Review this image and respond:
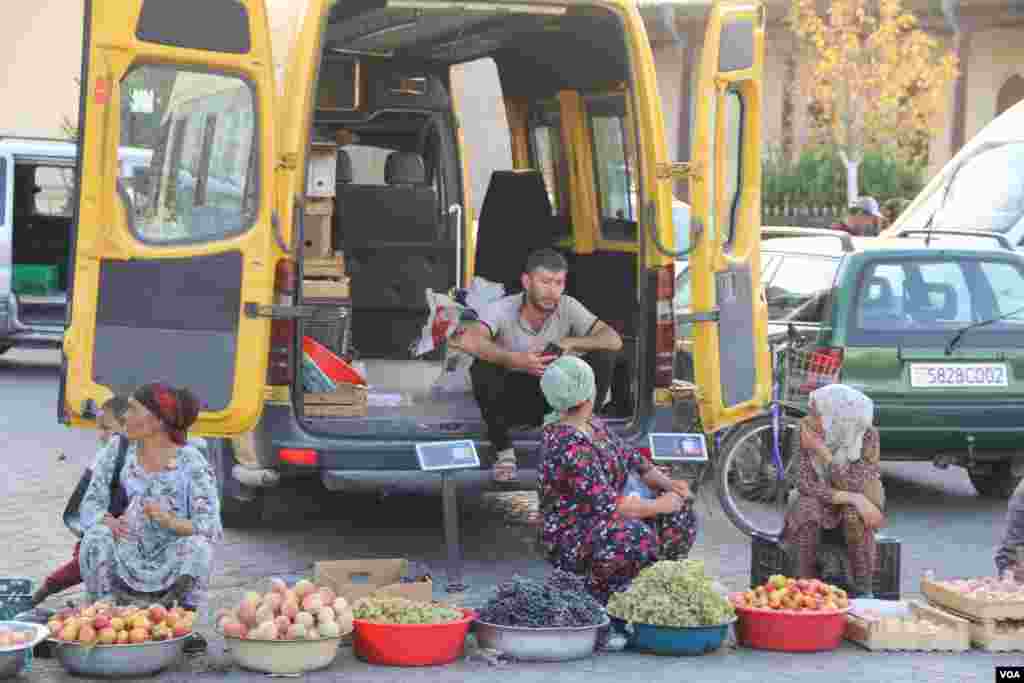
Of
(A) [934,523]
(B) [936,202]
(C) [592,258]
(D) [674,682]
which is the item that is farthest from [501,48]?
(B) [936,202]

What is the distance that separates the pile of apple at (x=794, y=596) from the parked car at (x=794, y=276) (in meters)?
3.22

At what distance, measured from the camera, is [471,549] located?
10.1m

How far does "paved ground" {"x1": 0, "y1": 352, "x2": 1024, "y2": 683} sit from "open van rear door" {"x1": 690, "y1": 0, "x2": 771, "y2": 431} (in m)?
0.98

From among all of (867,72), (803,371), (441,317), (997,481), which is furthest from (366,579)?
(867,72)

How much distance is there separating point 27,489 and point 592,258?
12.1 ft

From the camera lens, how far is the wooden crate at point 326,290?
10.8 metres

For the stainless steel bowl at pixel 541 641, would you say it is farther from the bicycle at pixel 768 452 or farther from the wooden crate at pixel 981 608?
the bicycle at pixel 768 452

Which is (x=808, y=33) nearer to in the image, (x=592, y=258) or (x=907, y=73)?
(x=907, y=73)

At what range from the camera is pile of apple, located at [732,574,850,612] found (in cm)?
779

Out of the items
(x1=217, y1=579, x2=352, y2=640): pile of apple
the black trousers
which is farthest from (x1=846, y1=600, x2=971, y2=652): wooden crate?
the black trousers

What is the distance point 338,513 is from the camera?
11.2 metres

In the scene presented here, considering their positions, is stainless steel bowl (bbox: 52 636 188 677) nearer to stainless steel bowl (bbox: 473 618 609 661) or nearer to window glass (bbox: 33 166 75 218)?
stainless steel bowl (bbox: 473 618 609 661)

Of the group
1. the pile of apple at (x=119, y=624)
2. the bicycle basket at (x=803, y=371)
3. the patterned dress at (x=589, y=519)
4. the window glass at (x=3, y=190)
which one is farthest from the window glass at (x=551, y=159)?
the window glass at (x=3, y=190)

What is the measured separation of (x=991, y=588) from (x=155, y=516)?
3.35 metres
